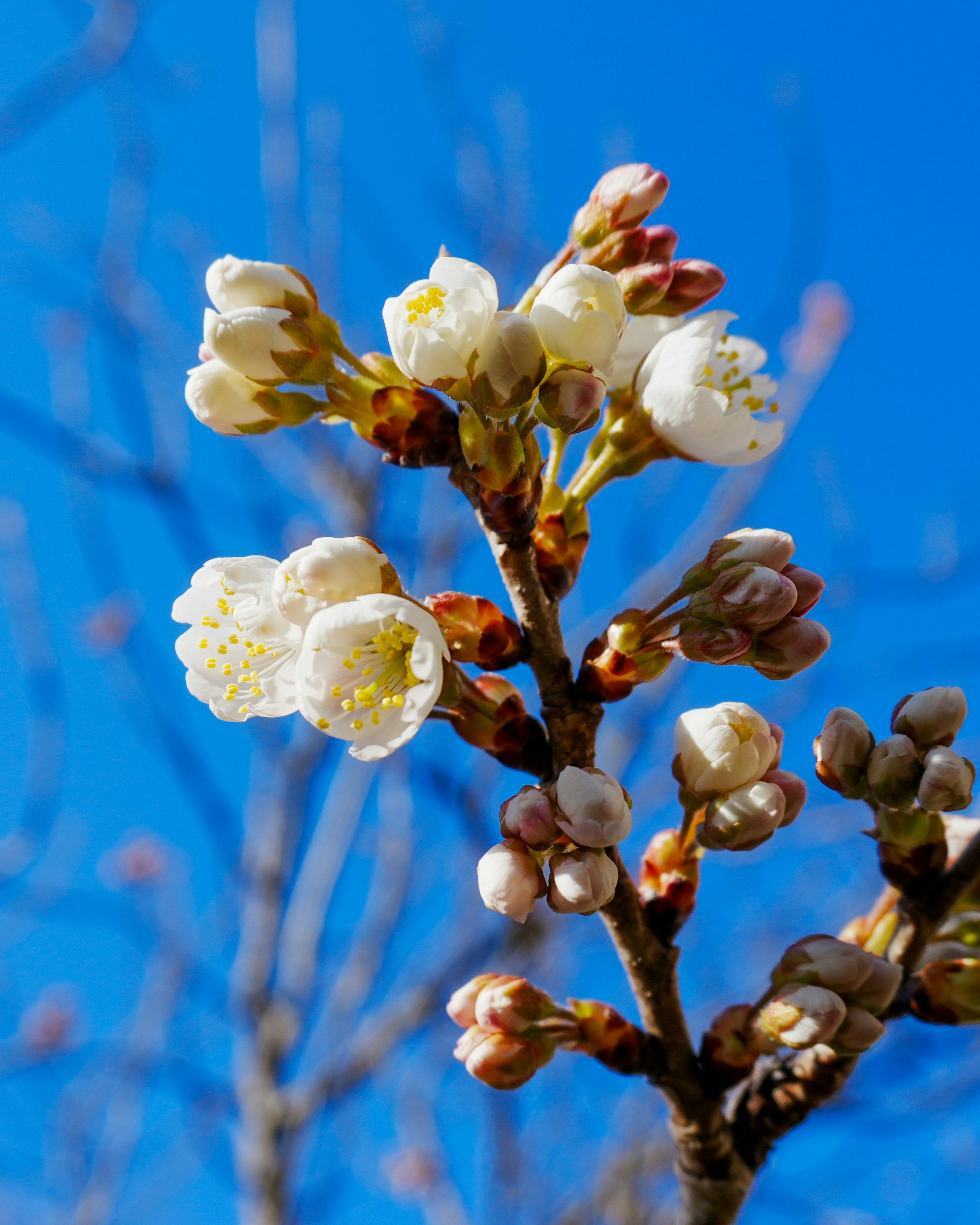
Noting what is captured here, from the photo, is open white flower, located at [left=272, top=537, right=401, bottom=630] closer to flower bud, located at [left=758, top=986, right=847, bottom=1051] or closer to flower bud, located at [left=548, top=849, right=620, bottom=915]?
flower bud, located at [left=548, top=849, right=620, bottom=915]

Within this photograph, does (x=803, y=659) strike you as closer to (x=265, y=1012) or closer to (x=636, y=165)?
(x=636, y=165)

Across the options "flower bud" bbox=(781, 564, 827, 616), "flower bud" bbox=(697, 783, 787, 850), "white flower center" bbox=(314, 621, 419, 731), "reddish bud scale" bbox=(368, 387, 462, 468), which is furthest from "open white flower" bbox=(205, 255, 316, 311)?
"flower bud" bbox=(697, 783, 787, 850)

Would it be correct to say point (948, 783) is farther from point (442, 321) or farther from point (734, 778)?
point (442, 321)

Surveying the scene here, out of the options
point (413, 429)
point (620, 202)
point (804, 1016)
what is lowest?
point (804, 1016)

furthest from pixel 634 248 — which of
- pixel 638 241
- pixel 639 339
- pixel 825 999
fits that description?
pixel 825 999

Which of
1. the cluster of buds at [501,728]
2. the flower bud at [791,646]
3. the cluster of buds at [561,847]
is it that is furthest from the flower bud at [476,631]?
the flower bud at [791,646]

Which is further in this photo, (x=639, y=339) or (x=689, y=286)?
(x=639, y=339)
